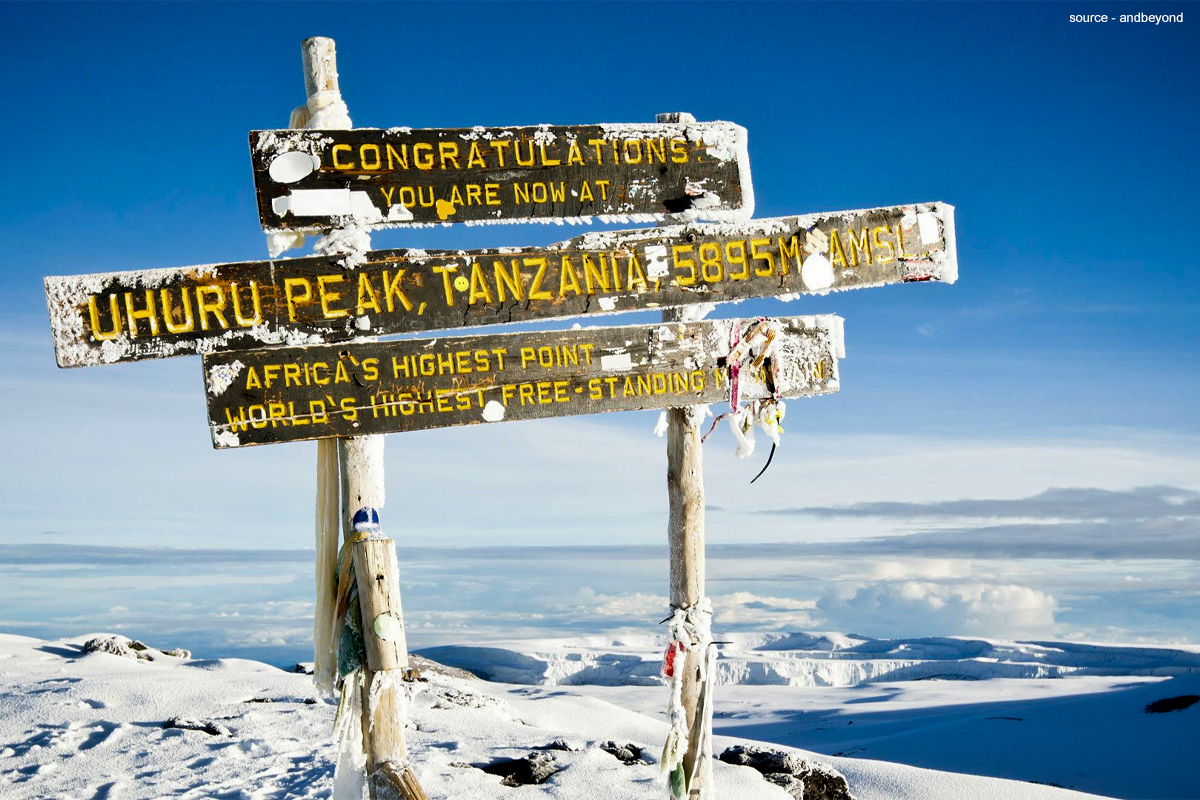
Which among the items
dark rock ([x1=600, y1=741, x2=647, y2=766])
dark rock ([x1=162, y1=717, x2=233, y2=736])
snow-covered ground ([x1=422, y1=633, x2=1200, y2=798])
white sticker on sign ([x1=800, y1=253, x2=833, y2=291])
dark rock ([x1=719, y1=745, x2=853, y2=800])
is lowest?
snow-covered ground ([x1=422, y1=633, x2=1200, y2=798])

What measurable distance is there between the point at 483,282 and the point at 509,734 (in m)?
4.48

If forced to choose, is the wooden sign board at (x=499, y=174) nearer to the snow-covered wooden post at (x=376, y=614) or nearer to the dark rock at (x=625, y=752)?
the snow-covered wooden post at (x=376, y=614)

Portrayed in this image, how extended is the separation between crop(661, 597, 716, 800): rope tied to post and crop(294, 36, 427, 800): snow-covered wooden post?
4.71 ft

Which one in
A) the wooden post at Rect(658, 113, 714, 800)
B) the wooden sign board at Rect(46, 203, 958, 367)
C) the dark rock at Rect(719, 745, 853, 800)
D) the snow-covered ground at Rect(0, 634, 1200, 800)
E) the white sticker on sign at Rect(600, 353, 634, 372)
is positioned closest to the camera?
the wooden sign board at Rect(46, 203, 958, 367)

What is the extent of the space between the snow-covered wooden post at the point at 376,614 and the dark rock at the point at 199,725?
3483mm

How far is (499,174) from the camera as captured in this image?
15.8 ft

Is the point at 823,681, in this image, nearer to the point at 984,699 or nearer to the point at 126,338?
the point at 984,699

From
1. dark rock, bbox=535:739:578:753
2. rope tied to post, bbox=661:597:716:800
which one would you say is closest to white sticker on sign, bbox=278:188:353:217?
rope tied to post, bbox=661:597:716:800

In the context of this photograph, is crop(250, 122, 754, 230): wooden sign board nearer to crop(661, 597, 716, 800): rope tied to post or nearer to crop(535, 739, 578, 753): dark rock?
crop(661, 597, 716, 800): rope tied to post

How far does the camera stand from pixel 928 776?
7.92m

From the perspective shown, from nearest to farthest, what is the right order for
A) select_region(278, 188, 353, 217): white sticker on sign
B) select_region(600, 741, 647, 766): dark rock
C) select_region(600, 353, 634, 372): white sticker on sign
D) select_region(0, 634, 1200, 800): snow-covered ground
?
select_region(278, 188, 353, 217): white sticker on sign, select_region(600, 353, 634, 372): white sticker on sign, select_region(0, 634, 1200, 800): snow-covered ground, select_region(600, 741, 647, 766): dark rock

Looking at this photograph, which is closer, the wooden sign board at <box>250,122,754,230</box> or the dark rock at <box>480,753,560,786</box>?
the wooden sign board at <box>250,122,754,230</box>

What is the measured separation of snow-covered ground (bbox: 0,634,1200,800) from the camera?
6613 mm

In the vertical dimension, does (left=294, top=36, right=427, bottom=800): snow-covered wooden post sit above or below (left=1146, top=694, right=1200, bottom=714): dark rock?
above
